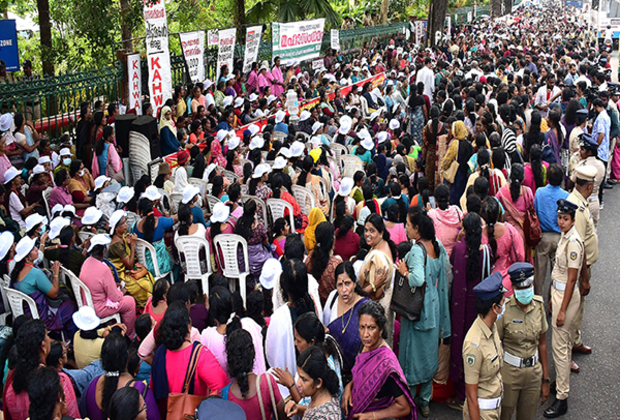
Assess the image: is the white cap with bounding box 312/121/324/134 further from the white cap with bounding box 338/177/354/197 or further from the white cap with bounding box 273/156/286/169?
the white cap with bounding box 338/177/354/197

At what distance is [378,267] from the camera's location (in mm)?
4707

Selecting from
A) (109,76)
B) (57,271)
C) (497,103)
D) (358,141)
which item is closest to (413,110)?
(497,103)

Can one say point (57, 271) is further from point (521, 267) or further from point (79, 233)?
point (521, 267)

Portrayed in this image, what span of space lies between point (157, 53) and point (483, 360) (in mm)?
7496

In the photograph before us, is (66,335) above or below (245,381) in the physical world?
below

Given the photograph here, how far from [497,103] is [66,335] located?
7982 mm

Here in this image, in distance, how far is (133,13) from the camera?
12609 mm

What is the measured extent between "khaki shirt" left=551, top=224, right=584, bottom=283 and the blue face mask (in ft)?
3.34

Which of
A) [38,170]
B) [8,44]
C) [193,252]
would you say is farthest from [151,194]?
[8,44]

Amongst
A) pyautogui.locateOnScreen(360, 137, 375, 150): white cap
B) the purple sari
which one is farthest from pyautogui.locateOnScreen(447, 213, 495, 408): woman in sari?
pyautogui.locateOnScreen(360, 137, 375, 150): white cap

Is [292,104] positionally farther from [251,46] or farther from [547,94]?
[547,94]

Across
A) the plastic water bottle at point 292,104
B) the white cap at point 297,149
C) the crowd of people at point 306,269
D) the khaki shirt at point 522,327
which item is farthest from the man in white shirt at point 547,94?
the khaki shirt at point 522,327

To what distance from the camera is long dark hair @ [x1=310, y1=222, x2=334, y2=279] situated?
4.88 m

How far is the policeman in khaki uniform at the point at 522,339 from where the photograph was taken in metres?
4.08
